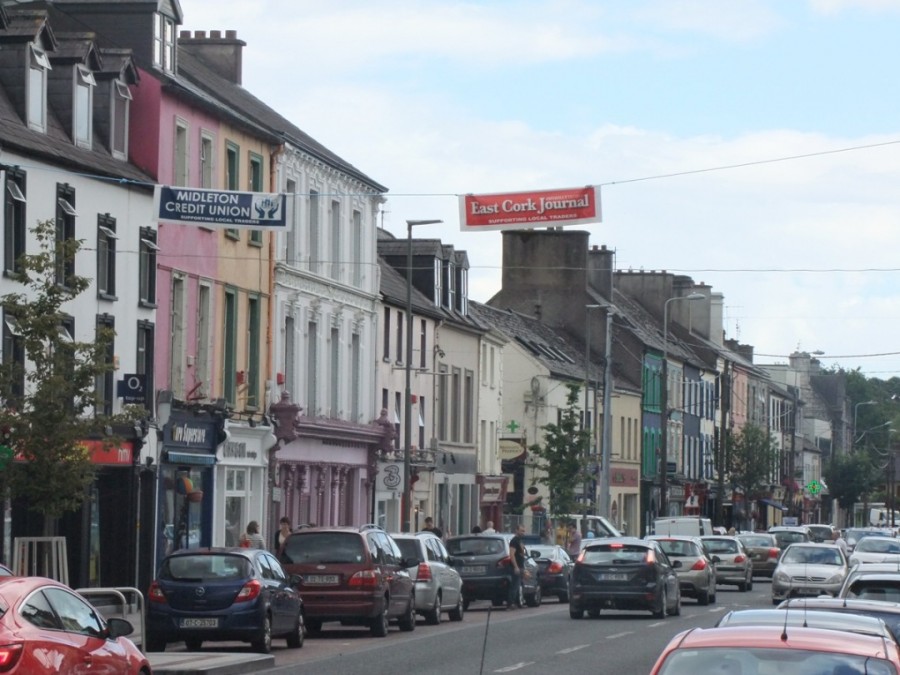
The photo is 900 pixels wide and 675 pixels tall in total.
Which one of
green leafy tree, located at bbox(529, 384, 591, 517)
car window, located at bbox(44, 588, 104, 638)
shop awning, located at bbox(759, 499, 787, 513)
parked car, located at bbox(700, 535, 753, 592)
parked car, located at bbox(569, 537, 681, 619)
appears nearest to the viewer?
car window, located at bbox(44, 588, 104, 638)

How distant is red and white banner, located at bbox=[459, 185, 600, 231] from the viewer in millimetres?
27984

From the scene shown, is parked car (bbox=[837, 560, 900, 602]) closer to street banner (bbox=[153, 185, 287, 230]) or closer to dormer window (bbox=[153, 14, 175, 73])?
A: street banner (bbox=[153, 185, 287, 230])

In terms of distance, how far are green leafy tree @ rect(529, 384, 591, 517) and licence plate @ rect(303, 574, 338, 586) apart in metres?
37.6

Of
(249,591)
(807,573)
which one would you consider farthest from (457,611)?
(249,591)

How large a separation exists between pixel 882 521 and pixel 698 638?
452ft

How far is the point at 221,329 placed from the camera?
44.3 meters

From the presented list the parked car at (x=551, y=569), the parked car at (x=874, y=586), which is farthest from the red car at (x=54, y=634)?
the parked car at (x=551, y=569)

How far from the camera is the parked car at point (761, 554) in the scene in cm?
6247

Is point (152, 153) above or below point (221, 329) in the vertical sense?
above

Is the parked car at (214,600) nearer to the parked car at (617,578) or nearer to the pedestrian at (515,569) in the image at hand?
the parked car at (617,578)

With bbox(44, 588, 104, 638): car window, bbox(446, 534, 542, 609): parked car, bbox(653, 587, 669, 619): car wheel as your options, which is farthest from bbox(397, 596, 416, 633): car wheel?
bbox(44, 588, 104, 638): car window

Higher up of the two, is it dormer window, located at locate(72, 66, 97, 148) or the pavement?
dormer window, located at locate(72, 66, 97, 148)

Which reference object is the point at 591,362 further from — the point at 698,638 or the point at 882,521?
the point at 698,638

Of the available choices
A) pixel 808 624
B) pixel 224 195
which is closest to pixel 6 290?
pixel 224 195
